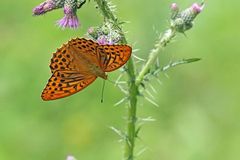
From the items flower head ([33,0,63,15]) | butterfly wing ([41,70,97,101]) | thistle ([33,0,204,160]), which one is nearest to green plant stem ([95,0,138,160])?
thistle ([33,0,204,160])

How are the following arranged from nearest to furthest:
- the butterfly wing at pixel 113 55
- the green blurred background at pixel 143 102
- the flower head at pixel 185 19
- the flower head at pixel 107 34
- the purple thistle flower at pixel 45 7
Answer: the butterfly wing at pixel 113 55, the flower head at pixel 107 34, the purple thistle flower at pixel 45 7, the flower head at pixel 185 19, the green blurred background at pixel 143 102

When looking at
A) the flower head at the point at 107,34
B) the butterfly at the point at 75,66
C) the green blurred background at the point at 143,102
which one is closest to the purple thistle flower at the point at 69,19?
the flower head at the point at 107,34

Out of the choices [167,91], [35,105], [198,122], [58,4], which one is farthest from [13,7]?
[58,4]

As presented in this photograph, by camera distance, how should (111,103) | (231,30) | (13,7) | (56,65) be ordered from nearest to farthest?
(56,65) → (111,103) → (231,30) → (13,7)

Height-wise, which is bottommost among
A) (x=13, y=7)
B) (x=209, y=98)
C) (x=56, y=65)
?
(x=209, y=98)

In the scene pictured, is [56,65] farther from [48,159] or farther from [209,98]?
[209,98]

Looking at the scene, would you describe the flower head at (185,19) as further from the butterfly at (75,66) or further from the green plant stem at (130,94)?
the butterfly at (75,66)

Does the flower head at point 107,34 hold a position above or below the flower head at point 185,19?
above

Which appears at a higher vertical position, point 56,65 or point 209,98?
point 56,65

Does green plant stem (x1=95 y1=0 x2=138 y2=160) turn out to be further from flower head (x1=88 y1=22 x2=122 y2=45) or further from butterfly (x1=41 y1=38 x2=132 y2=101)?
butterfly (x1=41 y1=38 x2=132 y2=101)
